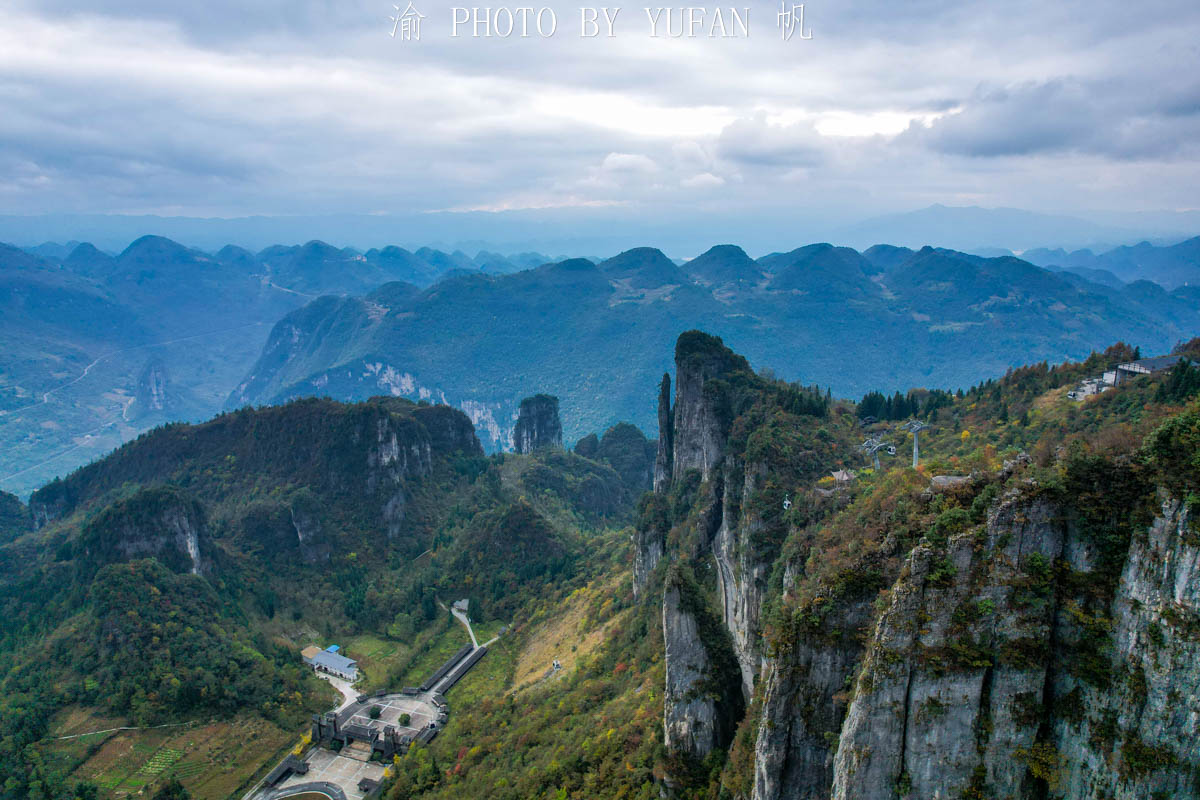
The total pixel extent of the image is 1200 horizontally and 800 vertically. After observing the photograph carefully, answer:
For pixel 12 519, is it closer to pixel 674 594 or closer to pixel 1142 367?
pixel 674 594

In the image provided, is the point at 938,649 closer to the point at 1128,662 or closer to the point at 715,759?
the point at 1128,662

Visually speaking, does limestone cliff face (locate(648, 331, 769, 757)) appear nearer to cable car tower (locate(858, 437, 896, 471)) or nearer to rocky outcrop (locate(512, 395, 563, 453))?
cable car tower (locate(858, 437, 896, 471))

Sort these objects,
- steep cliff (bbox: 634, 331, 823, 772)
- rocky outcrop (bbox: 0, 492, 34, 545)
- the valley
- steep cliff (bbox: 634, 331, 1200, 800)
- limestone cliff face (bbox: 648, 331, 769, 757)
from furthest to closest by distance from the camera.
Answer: rocky outcrop (bbox: 0, 492, 34, 545), steep cliff (bbox: 634, 331, 823, 772), limestone cliff face (bbox: 648, 331, 769, 757), the valley, steep cliff (bbox: 634, 331, 1200, 800)

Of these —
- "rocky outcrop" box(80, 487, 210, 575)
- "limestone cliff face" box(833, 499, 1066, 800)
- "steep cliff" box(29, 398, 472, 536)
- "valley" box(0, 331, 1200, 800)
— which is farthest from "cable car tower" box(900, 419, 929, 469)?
"rocky outcrop" box(80, 487, 210, 575)

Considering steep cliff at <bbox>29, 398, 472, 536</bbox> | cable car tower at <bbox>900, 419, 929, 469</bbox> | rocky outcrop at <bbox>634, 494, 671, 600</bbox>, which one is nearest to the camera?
cable car tower at <bbox>900, 419, 929, 469</bbox>

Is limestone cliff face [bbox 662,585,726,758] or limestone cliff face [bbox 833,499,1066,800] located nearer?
limestone cliff face [bbox 833,499,1066,800]

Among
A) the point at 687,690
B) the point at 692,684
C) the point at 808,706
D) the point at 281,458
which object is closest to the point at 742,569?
the point at 692,684

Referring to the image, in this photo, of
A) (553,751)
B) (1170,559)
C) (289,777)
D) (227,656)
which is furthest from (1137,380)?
(227,656)
